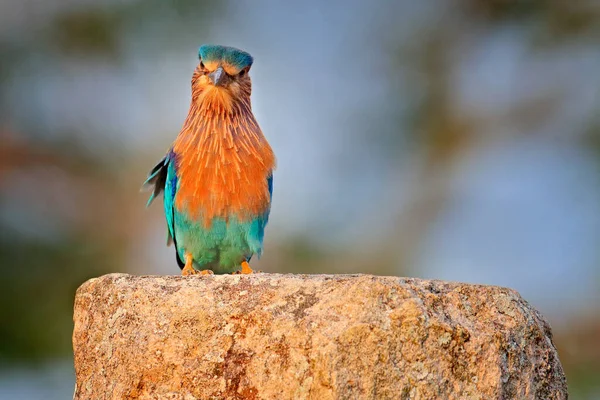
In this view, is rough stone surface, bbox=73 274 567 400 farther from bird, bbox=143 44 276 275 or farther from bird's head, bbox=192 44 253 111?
bird's head, bbox=192 44 253 111

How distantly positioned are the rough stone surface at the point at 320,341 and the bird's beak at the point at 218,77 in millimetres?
1278

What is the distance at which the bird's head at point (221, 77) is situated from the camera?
368 cm

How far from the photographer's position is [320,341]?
7.64ft

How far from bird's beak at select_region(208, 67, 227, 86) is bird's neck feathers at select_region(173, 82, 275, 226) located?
83 millimetres

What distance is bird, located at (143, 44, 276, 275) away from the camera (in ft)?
11.9

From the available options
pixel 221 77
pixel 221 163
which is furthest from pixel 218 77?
pixel 221 163

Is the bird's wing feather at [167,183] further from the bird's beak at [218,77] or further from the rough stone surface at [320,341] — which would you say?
the rough stone surface at [320,341]

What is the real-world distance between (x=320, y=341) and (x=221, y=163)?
1480mm

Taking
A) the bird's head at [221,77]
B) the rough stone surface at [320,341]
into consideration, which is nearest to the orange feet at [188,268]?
the bird's head at [221,77]

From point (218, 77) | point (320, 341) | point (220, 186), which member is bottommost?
point (320, 341)

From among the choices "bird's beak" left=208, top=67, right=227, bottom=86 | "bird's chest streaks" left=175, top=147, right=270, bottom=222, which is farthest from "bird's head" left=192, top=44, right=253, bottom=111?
"bird's chest streaks" left=175, top=147, right=270, bottom=222

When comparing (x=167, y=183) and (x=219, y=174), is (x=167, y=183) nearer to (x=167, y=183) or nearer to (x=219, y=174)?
(x=167, y=183)

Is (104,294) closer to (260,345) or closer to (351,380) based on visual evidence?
(260,345)

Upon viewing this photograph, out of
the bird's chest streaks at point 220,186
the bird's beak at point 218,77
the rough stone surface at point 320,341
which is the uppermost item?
the bird's beak at point 218,77
